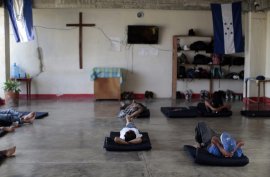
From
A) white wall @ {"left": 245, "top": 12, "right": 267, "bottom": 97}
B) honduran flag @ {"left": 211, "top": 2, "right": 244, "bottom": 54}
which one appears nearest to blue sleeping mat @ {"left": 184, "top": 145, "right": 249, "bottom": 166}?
honduran flag @ {"left": 211, "top": 2, "right": 244, "bottom": 54}

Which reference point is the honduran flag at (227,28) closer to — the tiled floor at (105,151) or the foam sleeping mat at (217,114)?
the tiled floor at (105,151)

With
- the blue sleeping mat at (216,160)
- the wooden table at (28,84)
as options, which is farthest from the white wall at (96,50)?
the blue sleeping mat at (216,160)

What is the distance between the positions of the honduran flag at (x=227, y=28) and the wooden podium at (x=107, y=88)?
3.24m

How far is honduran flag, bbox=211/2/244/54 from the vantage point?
414 inches

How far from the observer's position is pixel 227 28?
10.7 meters

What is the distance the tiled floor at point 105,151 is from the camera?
461 cm

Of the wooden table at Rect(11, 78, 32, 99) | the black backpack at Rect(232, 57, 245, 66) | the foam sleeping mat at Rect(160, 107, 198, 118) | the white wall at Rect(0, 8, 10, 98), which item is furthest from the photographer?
the black backpack at Rect(232, 57, 245, 66)

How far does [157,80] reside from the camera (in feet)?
40.0

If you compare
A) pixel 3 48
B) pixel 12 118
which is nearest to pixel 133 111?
pixel 12 118

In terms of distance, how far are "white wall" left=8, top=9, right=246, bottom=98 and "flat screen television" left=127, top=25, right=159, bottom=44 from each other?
0.77 feet

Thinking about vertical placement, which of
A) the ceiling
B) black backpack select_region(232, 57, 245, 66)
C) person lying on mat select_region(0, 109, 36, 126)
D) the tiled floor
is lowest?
the tiled floor

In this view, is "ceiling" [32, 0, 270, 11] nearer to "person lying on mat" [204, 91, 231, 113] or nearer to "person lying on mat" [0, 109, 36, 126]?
"person lying on mat" [204, 91, 231, 113]

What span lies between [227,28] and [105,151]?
6.64 m

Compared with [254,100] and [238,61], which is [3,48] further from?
[254,100]
